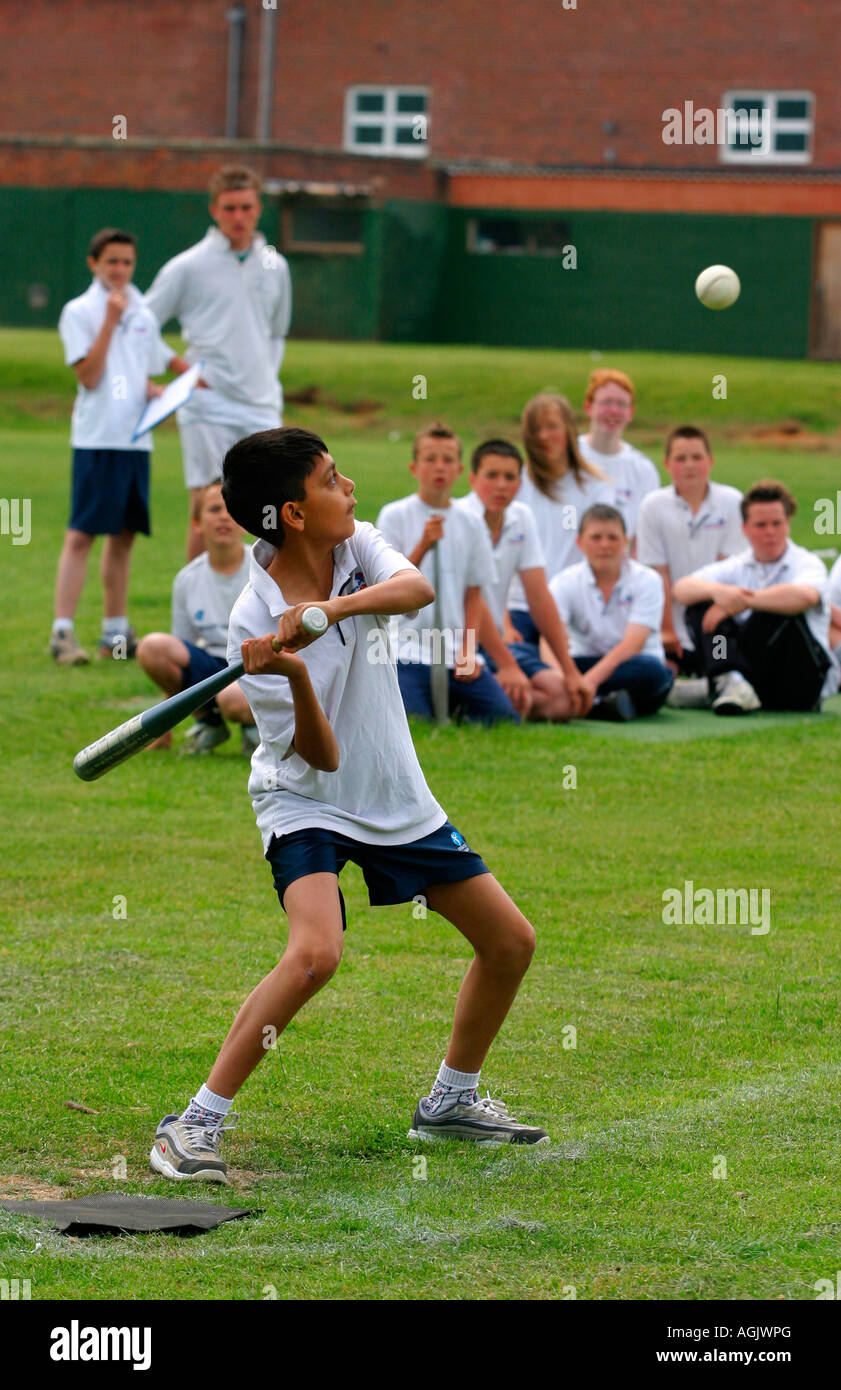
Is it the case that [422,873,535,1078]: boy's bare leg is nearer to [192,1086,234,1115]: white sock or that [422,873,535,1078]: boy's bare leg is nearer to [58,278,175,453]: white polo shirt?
[192,1086,234,1115]: white sock

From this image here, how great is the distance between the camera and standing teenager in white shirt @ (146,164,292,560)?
11.6m

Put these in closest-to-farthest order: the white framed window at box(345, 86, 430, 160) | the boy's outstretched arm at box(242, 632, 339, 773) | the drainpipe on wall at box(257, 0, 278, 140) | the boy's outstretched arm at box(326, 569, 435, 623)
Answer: the boy's outstretched arm at box(242, 632, 339, 773) < the boy's outstretched arm at box(326, 569, 435, 623) < the drainpipe on wall at box(257, 0, 278, 140) < the white framed window at box(345, 86, 430, 160)

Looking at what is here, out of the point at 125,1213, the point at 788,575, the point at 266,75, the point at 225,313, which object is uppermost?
the point at 266,75

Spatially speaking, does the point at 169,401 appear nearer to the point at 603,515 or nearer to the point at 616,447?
the point at 603,515

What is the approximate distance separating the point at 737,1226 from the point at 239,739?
6122 millimetres

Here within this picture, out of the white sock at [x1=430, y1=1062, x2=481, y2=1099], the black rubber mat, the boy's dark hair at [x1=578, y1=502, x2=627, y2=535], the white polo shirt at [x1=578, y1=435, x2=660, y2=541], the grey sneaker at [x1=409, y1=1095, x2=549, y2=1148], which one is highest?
the white polo shirt at [x1=578, y1=435, x2=660, y2=541]

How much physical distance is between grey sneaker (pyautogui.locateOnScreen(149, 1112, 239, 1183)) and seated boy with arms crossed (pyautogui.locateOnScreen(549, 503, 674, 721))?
19.0 ft

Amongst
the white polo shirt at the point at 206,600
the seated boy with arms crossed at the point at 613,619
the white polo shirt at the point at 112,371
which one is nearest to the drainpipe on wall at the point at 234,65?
the white polo shirt at the point at 112,371

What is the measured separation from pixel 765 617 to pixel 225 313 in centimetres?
398

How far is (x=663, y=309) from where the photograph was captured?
34.3 m

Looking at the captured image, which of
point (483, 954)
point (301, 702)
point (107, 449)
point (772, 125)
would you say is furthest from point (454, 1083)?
point (772, 125)

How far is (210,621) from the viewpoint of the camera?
9.23m

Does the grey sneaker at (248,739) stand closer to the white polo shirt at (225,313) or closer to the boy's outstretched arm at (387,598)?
the white polo shirt at (225,313)

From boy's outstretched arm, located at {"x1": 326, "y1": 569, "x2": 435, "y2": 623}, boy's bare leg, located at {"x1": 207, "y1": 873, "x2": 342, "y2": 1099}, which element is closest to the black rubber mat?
boy's bare leg, located at {"x1": 207, "y1": 873, "x2": 342, "y2": 1099}
